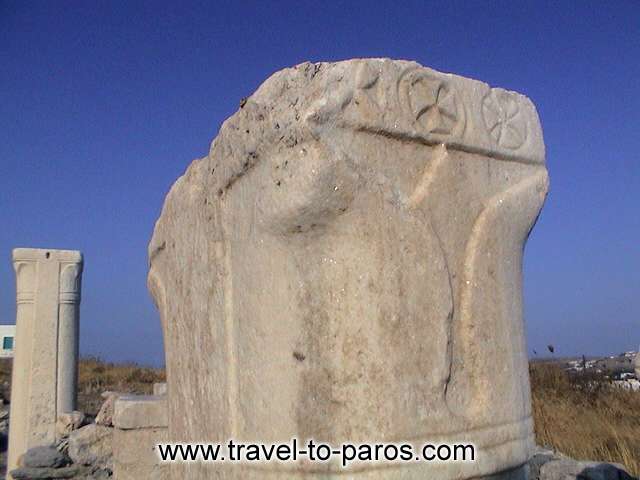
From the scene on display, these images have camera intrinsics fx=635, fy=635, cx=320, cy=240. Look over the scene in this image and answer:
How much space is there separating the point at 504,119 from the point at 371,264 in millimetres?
817

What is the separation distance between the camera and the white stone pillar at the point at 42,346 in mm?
7297

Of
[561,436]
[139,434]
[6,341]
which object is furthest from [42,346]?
[6,341]

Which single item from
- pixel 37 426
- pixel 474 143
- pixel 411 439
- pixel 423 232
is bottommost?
pixel 37 426

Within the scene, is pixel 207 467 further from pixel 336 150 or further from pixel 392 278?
pixel 336 150

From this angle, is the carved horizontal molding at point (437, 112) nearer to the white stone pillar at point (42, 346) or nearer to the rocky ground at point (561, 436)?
the rocky ground at point (561, 436)

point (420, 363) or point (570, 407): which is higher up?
point (420, 363)

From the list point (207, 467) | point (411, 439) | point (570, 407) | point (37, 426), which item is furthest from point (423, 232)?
point (37, 426)

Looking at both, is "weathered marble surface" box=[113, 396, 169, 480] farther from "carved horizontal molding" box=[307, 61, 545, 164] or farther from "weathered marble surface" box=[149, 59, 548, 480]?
"carved horizontal molding" box=[307, 61, 545, 164]

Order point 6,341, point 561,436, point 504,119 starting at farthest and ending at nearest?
point 6,341, point 561,436, point 504,119

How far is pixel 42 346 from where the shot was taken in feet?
24.5

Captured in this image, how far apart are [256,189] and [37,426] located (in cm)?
663

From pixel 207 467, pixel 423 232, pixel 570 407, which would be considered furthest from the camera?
pixel 570 407

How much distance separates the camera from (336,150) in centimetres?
163

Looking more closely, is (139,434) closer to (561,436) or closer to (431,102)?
(431,102)
